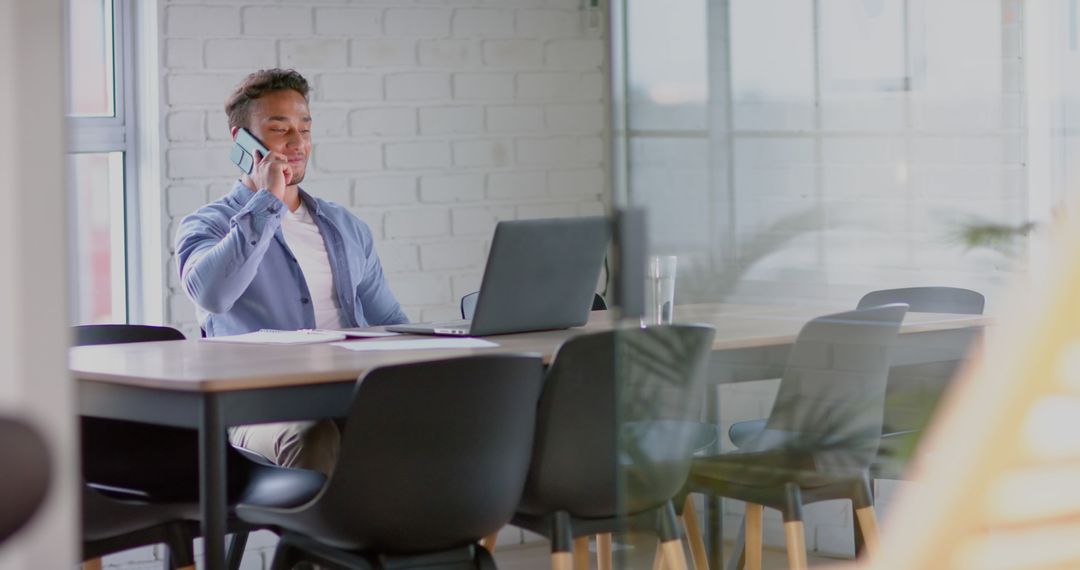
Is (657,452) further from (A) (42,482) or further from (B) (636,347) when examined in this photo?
(A) (42,482)

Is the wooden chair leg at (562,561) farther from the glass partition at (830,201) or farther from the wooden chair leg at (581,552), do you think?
the glass partition at (830,201)

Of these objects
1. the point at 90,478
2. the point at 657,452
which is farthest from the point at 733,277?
the point at 90,478

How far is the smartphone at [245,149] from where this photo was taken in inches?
134

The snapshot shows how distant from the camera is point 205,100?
3.75 meters

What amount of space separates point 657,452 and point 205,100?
7.65 ft

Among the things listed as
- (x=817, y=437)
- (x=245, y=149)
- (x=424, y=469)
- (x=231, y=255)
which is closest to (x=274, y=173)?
(x=245, y=149)

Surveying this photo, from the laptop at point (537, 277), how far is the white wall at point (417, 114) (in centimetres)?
91

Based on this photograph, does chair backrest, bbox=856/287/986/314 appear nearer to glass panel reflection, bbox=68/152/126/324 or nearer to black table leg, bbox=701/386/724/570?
black table leg, bbox=701/386/724/570

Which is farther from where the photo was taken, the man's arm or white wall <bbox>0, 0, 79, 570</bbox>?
the man's arm

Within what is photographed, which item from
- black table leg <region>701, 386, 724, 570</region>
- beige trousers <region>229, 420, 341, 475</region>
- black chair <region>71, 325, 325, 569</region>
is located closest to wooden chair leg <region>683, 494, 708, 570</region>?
black table leg <region>701, 386, 724, 570</region>

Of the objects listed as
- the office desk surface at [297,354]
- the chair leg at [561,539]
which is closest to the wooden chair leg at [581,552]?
the chair leg at [561,539]

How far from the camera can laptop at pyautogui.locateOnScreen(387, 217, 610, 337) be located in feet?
9.45

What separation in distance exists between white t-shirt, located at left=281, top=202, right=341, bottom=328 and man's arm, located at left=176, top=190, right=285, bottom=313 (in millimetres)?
151

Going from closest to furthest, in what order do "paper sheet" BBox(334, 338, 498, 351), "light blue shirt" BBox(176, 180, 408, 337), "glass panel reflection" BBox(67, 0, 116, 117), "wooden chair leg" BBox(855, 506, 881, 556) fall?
1. "wooden chair leg" BBox(855, 506, 881, 556)
2. "paper sheet" BBox(334, 338, 498, 351)
3. "light blue shirt" BBox(176, 180, 408, 337)
4. "glass panel reflection" BBox(67, 0, 116, 117)
